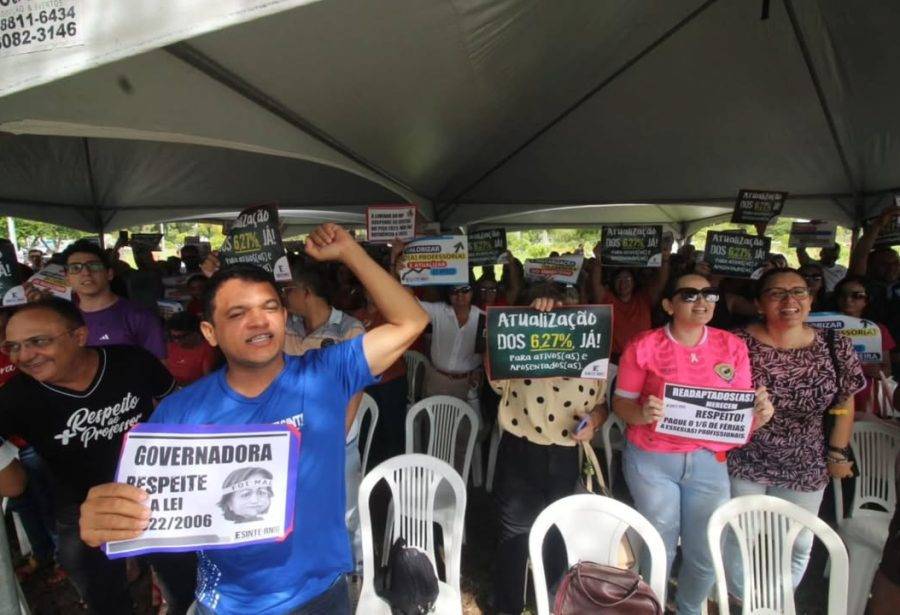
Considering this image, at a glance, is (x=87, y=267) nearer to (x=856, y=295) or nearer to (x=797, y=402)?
(x=797, y=402)

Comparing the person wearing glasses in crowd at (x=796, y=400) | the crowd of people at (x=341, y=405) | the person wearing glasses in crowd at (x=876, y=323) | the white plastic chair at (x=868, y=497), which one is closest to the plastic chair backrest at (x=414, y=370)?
the crowd of people at (x=341, y=405)

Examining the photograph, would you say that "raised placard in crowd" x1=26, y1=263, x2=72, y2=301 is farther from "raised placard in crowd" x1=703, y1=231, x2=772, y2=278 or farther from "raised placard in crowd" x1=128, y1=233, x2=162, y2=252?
"raised placard in crowd" x1=703, y1=231, x2=772, y2=278

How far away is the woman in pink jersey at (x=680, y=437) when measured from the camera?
2.20 m

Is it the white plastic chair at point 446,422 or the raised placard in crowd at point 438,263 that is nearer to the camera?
the white plastic chair at point 446,422

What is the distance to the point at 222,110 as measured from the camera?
2.22 m

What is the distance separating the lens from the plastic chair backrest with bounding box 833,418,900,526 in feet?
8.68

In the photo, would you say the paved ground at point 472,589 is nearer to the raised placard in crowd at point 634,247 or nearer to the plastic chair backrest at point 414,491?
the plastic chair backrest at point 414,491

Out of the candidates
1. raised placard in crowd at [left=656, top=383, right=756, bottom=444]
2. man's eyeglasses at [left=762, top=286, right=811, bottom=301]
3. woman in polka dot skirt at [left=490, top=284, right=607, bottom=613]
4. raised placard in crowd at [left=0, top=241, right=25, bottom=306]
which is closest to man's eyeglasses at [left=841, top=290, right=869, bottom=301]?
man's eyeglasses at [left=762, top=286, right=811, bottom=301]

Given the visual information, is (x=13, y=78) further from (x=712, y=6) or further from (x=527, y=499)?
(x=712, y=6)

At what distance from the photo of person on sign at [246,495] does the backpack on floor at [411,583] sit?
0.88 meters

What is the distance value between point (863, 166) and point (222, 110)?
25.4 ft

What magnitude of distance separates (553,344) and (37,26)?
2069mm

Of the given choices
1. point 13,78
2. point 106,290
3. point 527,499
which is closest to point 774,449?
point 527,499

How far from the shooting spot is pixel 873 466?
270 cm
